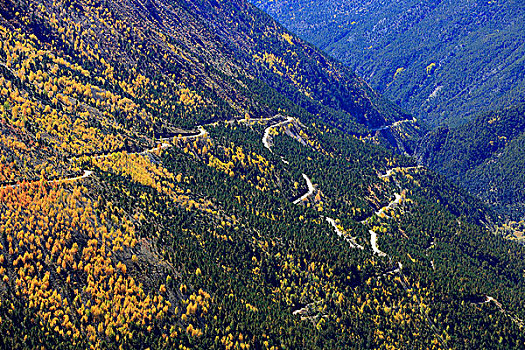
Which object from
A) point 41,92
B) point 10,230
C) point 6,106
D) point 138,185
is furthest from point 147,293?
point 41,92

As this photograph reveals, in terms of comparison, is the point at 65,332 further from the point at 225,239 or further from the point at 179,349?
the point at 225,239

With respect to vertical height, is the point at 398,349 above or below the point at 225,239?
above

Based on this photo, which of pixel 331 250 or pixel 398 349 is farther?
pixel 331 250

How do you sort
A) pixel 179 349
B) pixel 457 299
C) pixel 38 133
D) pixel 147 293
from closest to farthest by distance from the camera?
pixel 179 349
pixel 147 293
pixel 38 133
pixel 457 299

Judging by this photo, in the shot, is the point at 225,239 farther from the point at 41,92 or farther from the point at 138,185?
the point at 41,92

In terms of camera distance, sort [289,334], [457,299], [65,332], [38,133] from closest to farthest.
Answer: [65,332] < [289,334] < [38,133] < [457,299]

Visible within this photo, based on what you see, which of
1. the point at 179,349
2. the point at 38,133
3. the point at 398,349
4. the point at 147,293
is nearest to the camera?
the point at 179,349

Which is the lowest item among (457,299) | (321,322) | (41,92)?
(41,92)

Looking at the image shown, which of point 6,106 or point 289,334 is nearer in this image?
point 289,334

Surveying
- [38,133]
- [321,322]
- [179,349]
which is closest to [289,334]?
[321,322]
